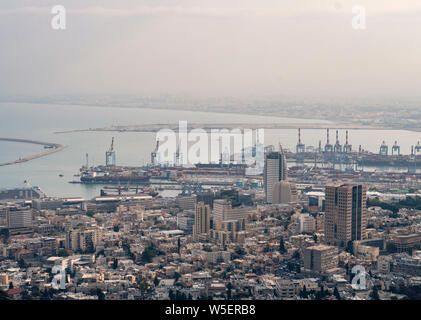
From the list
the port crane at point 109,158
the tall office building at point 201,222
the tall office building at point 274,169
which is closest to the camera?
the tall office building at point 201,222

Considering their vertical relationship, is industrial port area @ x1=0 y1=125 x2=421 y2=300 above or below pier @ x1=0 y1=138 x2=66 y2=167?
→ below

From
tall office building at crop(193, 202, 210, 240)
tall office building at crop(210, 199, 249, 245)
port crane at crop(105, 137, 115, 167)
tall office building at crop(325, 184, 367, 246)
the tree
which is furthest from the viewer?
port crane at crop(105, 137, 115, 167)

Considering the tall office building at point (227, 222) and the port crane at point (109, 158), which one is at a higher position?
the port crane at point (109, 158)


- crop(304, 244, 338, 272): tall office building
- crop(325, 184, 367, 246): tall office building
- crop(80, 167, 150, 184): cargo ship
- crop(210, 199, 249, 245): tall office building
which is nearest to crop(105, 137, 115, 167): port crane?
crop(80, 167, 150, 184): cargo ship

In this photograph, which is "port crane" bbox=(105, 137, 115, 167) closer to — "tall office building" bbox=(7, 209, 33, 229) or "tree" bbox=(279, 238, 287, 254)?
"tall office building" bbox=(7, 209, 33, 229)

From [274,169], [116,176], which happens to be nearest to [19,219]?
[274,169]

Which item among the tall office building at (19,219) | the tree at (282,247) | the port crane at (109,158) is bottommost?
the tree at (282,247)

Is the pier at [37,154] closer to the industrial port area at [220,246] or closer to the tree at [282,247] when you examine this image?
the industrial port area at [220,246]

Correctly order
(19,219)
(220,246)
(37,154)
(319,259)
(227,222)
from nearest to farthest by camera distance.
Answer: (319,259) < (220,246) < (227,222) < (19,219) < (37,154)

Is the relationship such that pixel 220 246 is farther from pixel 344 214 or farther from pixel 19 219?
pixel 19 219

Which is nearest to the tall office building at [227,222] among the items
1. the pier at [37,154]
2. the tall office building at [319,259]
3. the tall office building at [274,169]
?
the tall office building at [319,259]
